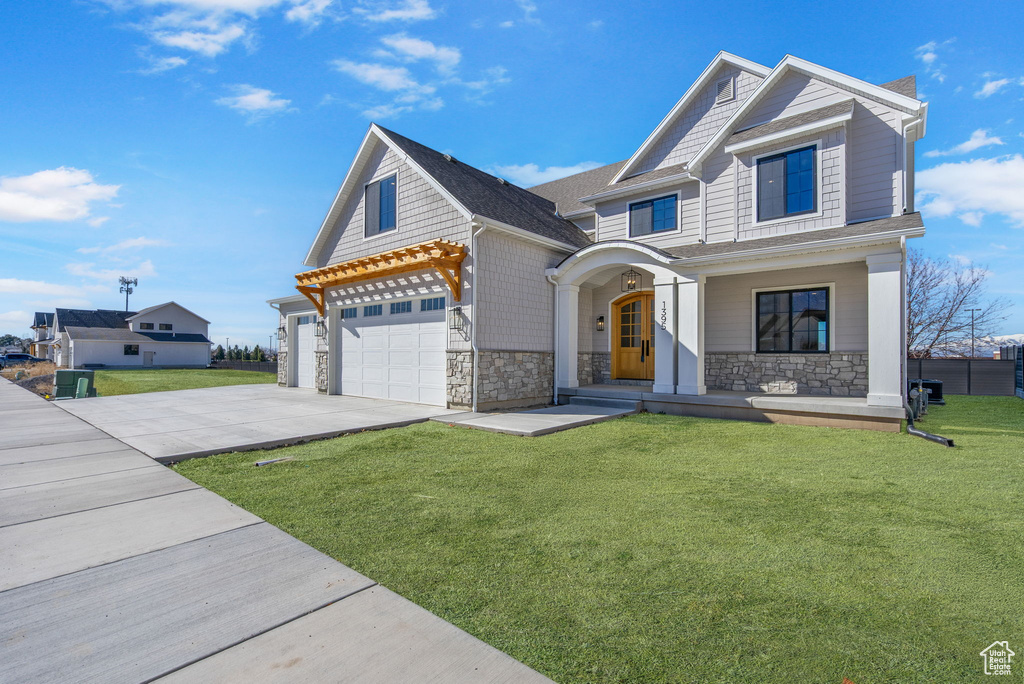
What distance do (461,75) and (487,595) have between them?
9.83 meters

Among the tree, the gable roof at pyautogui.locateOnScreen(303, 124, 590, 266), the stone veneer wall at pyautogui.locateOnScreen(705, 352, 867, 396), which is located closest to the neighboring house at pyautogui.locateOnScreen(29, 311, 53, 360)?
the gable roof at pyautogui.locateOnScreen(303, 124, 590, 266)

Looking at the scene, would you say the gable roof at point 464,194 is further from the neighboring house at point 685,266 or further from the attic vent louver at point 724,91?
the attic vent louver at point 724,91

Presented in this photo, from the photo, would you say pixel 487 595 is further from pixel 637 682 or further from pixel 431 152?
pixel 431 152

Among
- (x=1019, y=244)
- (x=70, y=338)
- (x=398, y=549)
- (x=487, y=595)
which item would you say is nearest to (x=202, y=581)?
(x=398, y=549)

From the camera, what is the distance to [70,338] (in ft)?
123

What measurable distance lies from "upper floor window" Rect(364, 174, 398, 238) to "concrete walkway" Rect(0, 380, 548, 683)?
9.41 meters

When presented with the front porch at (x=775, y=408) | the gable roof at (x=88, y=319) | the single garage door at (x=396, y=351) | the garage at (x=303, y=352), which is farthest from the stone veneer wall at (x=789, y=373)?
the gable roof at (x=88, y=319)

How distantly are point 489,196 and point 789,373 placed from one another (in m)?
8.25

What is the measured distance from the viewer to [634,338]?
492 inches

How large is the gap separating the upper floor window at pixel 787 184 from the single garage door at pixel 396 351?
24.9ft

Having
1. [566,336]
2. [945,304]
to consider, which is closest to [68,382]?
[566,336]

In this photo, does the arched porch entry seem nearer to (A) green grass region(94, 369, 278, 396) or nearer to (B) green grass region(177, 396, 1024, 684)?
(B) green grass region(177, 396, 1024, 684)

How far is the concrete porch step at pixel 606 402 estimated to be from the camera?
33.6ft

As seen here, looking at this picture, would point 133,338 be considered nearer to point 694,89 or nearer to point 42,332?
point 42,332
